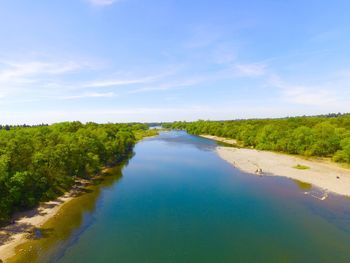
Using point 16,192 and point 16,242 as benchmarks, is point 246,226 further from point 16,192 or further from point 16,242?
point 16,192

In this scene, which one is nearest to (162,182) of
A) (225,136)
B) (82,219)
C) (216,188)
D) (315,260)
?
(216,188)

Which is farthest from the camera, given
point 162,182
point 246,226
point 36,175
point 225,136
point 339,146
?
point 225,136

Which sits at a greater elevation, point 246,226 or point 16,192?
point 16,192

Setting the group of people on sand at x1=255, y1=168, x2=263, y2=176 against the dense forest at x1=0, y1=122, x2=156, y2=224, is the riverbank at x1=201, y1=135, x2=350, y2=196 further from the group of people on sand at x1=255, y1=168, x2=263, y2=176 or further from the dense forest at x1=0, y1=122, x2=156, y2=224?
the dense forest at x1=0, y1=122, x2=156, y2=224

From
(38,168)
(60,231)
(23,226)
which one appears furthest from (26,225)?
(38,168)

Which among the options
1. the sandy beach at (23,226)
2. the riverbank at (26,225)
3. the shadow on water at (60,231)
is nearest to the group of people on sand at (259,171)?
the shadow on water at (60,231)

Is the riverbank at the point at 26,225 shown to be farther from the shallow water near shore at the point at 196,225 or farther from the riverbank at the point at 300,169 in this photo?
the riverbank at the point at 300,169

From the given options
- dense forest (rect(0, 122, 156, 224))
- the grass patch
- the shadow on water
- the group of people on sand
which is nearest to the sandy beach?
the shadow on water
